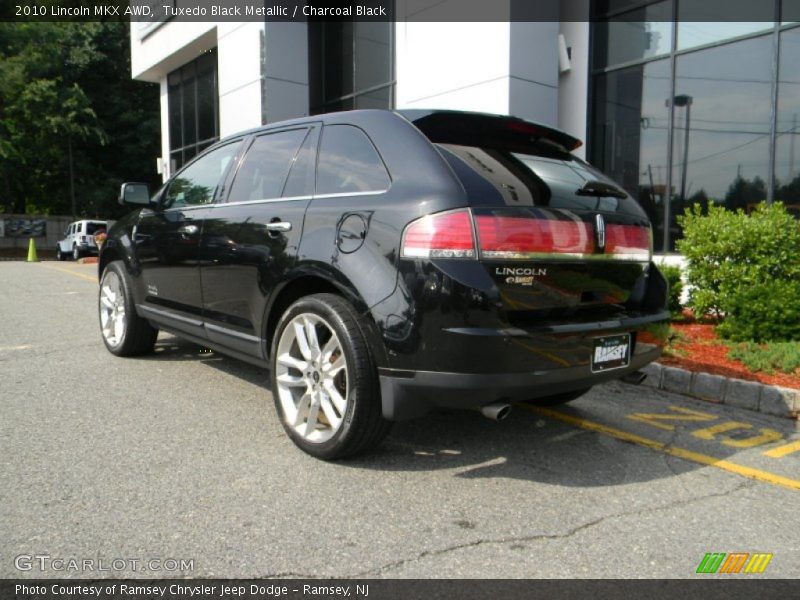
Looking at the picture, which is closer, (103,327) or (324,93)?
(103,327)

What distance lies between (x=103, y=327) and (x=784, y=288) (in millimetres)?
6135

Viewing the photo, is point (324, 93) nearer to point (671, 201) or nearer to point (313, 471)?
point (671, 201)

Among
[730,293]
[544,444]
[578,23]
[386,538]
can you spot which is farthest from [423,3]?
[386,538]

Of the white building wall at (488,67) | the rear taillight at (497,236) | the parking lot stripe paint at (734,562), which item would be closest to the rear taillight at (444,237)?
the rear taillight at (497,236)

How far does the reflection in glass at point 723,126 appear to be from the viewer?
8.67 m

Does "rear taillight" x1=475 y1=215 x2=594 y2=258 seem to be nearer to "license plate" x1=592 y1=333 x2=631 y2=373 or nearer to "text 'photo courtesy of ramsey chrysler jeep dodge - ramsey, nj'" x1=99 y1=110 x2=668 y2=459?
"text 'photo courtesy of ramsey chrysler jeep dodge - ramsey, nj'" x1=99 y1=110 x2=668 y2=459

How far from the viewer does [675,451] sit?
3748 millimetres

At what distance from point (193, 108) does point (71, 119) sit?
1558 centimetres

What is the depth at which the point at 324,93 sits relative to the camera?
16.0 meters

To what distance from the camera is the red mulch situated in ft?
16.7

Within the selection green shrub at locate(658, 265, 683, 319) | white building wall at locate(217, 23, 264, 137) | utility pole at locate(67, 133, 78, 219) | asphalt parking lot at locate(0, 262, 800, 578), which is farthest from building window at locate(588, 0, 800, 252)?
utility pole at locate(67, 133, 78, 219)

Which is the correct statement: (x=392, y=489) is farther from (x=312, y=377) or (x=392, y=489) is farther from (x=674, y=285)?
(x=674, y=285)

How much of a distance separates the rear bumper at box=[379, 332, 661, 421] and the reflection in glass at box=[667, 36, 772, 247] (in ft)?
23.0

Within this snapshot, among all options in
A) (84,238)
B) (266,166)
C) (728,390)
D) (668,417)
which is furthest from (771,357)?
(84,238)
